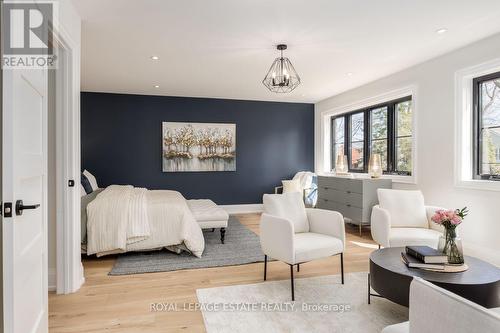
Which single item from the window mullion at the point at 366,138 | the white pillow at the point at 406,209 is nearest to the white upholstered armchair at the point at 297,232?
the white pillow at the point at 406,209

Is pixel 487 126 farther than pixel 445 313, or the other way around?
pixel 487 126

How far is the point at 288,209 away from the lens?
305 cm

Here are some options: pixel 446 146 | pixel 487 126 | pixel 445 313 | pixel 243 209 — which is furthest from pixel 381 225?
pixel 243 209

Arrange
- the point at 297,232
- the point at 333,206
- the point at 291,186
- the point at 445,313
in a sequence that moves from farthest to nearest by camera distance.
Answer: the point at 291,186, the point at 333,206, the point at 297,232, the point at 445,313

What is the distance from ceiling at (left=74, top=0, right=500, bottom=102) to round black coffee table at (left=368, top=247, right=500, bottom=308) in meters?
2.17

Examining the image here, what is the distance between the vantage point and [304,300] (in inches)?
97.0

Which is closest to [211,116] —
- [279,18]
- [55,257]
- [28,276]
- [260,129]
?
[260,129]

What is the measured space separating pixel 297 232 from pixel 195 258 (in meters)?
1.29

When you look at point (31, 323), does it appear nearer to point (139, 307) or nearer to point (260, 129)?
point (139, 307)

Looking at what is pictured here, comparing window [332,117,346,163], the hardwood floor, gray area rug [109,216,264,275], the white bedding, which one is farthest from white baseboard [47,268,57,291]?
window [332,117,346,163]

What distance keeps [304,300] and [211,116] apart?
469cm

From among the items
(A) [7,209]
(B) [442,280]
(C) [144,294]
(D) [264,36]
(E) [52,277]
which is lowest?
(C) [144,294]

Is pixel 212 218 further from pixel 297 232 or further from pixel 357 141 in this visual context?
pixel 357 141

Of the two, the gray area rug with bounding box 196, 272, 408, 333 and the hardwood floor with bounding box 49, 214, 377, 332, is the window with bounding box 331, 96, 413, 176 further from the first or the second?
the gray area rug with bounding box 196, 272, 408, 333
